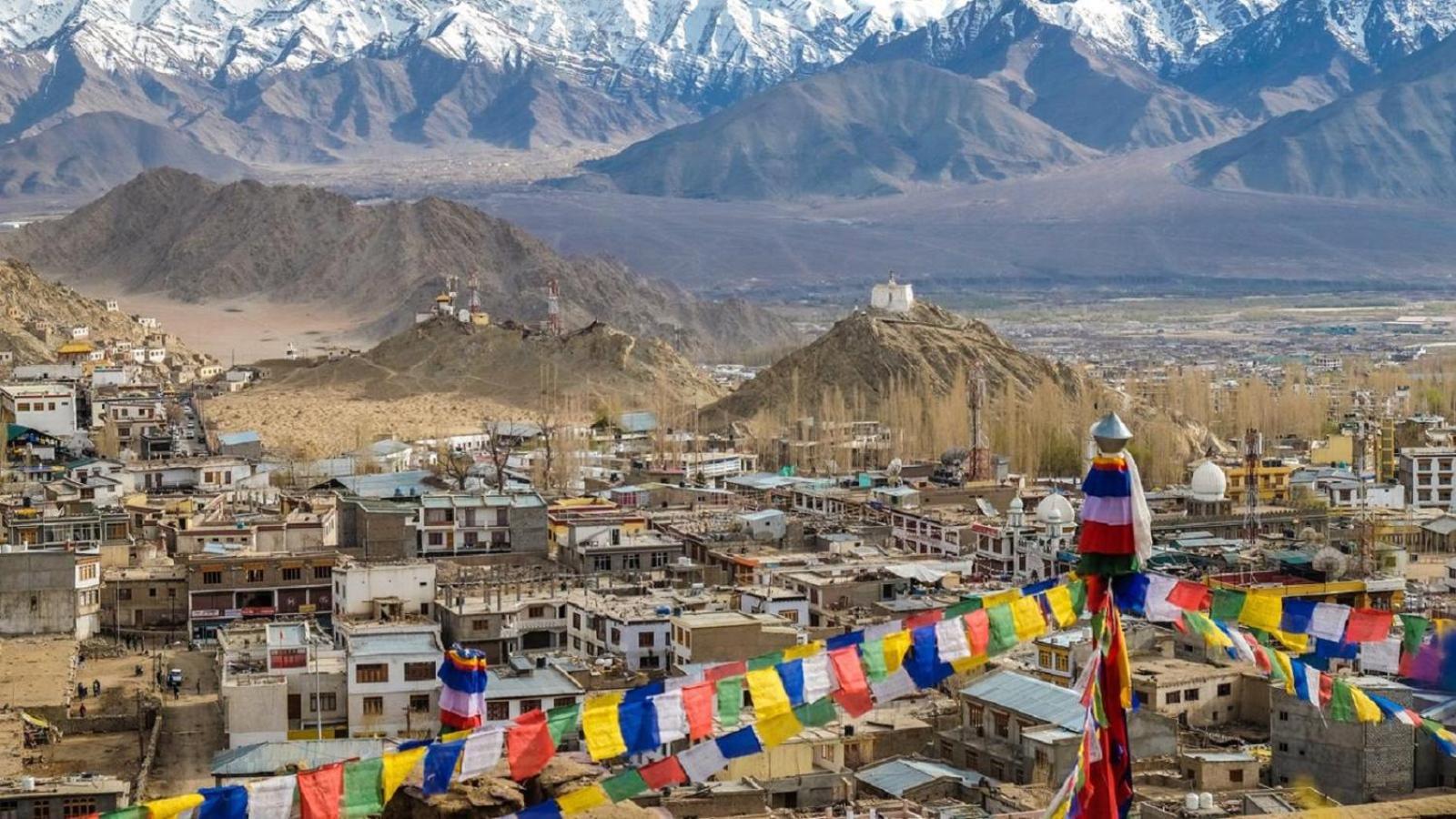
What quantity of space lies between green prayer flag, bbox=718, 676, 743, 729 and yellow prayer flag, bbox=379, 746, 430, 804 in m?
1.54

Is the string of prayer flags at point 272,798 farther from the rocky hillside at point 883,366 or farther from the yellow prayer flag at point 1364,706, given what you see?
the rocky hillside at point 883,366

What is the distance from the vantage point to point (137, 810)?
1207 cm

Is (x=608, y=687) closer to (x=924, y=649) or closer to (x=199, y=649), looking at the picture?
(x=199, y=649)

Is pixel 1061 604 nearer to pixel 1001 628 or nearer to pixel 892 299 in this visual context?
pixel 1001 628

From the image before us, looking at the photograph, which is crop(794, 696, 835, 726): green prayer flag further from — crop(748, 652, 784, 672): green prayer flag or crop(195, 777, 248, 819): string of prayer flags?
crop(195, 777, 248, 819): string of prayer flags

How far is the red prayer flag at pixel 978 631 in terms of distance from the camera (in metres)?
13.8

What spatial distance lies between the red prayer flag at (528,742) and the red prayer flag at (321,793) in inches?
33.9

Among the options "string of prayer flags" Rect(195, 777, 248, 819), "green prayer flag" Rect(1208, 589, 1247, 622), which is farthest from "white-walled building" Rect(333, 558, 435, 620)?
"string of prayer flags" Rect(195, 777, 248, 819)

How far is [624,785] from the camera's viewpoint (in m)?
12.9

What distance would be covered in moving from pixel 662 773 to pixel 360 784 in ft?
4.95

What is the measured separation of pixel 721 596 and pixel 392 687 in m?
7.57

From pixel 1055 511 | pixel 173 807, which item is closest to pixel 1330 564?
pixel 1055 511

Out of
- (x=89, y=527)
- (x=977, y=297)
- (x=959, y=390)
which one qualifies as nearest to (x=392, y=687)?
(x=89, y=527)

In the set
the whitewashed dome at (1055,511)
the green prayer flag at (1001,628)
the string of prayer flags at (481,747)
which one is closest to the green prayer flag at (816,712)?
the green prayer flag at (1001,628)
